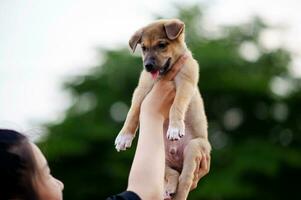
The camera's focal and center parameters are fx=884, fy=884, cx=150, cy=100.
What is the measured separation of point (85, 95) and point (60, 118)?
1.53 m

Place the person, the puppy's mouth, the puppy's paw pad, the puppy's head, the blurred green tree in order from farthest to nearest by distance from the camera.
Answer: the blurred green tree, the puppy's head, the puppy's mouth, the puppy's paw pad, the person

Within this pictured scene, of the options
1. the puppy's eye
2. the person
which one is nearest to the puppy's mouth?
the puppy's eye

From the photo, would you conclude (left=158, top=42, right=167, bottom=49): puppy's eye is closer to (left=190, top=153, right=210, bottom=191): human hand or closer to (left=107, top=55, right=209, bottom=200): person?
(left=190, top=153, right=210, bottom=191): human hand

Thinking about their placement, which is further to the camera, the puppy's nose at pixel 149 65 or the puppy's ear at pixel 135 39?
the puppy's ear at pixel 135 39

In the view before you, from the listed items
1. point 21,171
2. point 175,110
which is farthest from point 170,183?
point 21,171

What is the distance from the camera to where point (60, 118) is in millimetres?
30594

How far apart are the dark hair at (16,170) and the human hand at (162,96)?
1.06 meters

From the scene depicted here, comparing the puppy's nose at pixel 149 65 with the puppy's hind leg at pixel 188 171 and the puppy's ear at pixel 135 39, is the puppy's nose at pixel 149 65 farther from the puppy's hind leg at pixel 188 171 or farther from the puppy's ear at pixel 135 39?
the puppy's hind leg at pixel 188 171

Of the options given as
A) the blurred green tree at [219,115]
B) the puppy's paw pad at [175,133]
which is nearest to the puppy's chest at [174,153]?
the puppy's paw pad at [175,133]

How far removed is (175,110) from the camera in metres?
5.70

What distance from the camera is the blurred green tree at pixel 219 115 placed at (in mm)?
29562

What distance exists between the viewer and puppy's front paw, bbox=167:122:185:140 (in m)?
5.57

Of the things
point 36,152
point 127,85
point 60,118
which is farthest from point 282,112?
point 36,152

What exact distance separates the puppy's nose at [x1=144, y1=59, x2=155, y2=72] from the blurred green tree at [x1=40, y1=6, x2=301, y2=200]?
22.9m
